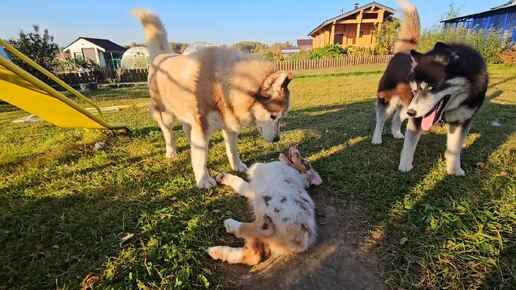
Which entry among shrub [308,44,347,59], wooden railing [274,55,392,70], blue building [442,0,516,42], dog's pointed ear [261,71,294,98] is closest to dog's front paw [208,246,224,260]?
dog's pointed ear [261,71,294,98]

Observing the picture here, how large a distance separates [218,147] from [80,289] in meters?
2.98

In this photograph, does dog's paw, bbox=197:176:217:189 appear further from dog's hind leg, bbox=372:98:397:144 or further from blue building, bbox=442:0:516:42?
blue building, bbox=442:0:516:42

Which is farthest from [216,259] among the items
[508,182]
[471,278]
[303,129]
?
[303,129]

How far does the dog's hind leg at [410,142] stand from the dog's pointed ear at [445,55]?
70cm

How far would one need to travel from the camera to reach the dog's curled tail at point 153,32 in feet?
13.3

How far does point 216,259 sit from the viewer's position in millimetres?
2174

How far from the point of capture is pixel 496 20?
24109mm

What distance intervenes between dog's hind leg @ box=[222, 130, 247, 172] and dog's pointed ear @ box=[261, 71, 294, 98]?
0.87m

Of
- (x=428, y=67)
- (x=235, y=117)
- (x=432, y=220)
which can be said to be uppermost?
(x=428, y=67)

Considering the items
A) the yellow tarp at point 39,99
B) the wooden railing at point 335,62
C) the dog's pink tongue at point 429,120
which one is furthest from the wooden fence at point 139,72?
the dog's pink tongue at point 429,120

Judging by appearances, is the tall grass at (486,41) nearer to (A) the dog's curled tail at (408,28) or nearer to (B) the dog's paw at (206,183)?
(A) the dog's curled tail at (408,28)

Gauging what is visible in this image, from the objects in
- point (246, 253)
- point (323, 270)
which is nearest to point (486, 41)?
point (323, 270)

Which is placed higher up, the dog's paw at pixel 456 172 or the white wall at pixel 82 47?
the white wall at pixel 82 47

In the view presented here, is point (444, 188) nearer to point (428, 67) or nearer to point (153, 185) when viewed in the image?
point (428, 67)
